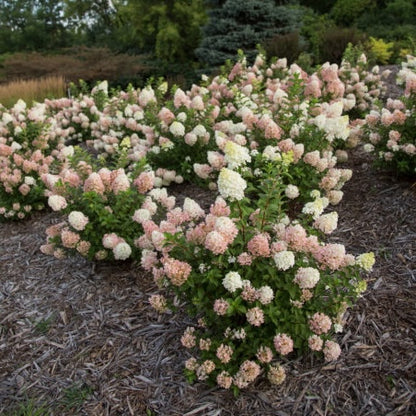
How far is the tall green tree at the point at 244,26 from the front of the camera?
10.8 m

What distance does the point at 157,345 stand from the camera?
2754mm

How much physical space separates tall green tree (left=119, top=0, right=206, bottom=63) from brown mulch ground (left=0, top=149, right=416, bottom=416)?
477 inches

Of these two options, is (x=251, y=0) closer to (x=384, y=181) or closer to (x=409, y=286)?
(x=384, y=181)

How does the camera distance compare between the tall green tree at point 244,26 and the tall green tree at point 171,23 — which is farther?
the tall green tree at point 171,23

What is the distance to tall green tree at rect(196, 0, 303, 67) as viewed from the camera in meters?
10.8

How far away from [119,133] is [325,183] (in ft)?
10.9

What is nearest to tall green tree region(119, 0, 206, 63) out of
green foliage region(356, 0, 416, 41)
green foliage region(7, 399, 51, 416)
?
green foliage region(356, 0, 416, 41)

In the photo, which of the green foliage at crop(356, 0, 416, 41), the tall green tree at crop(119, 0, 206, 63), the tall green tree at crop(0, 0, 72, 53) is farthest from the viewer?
the tall green tree at crop(0, 0, 72, 53)

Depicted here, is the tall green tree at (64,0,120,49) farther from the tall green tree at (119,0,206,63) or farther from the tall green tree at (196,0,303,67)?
the tall green tree at (196,0,303,67)

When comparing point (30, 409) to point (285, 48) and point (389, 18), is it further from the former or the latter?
point (389, 18)

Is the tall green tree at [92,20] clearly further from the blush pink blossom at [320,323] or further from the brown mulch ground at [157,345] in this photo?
the blush pink blossom at [320,323]

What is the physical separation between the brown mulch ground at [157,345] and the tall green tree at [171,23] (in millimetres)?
12104

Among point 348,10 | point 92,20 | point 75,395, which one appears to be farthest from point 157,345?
point 92,20

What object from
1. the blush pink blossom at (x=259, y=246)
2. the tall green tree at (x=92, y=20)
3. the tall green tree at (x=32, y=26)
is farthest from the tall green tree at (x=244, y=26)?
the tall green tree at (x=32, y=26)
